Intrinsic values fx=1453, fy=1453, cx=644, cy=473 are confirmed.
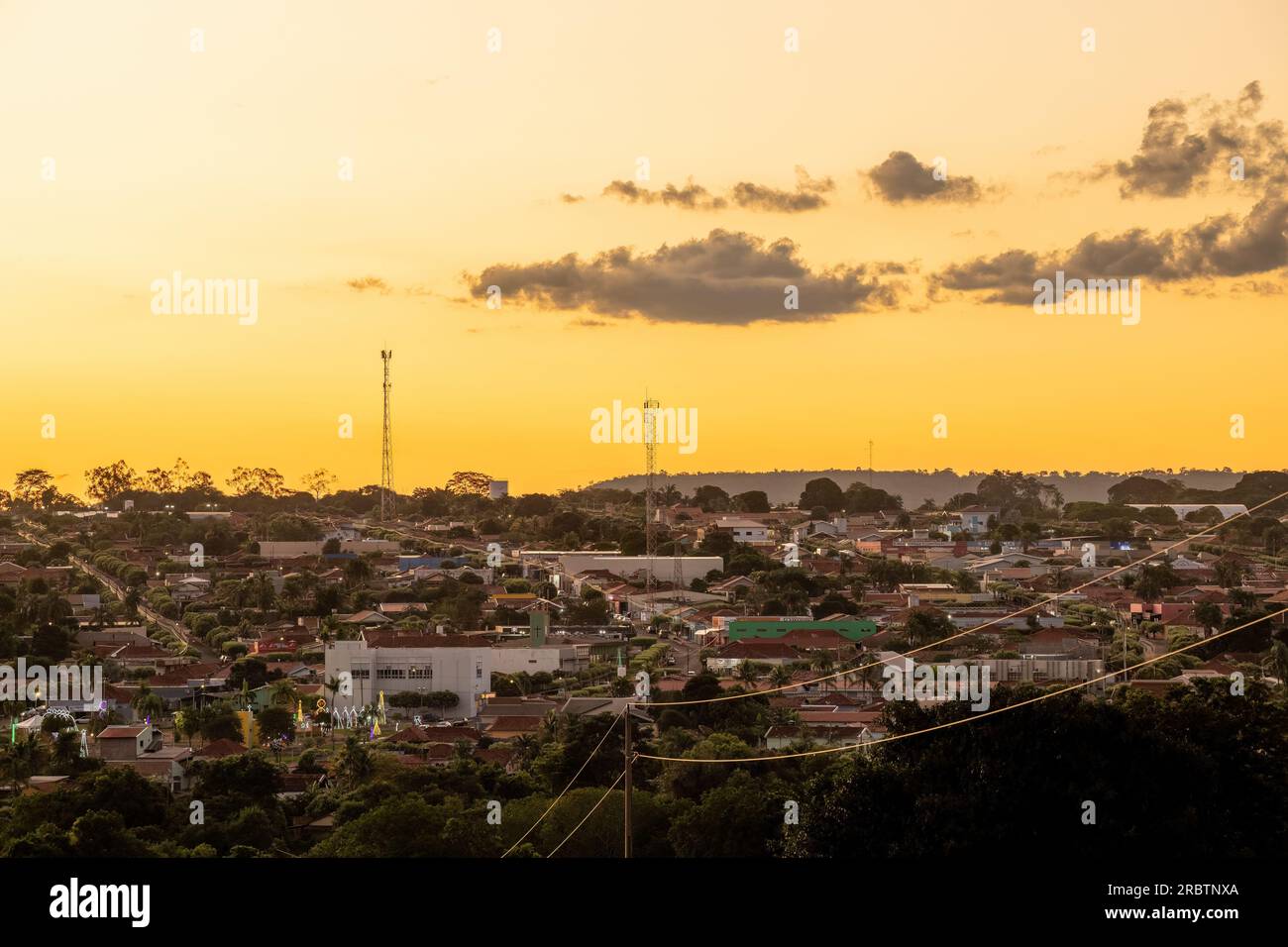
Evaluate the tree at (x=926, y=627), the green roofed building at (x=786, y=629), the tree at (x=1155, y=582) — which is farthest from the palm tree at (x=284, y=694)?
the tree at (x=1155, y=582)

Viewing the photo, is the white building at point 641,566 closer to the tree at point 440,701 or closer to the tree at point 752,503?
the tree at point 440,701

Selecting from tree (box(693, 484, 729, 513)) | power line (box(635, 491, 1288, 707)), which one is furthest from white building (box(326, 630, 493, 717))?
tree (box(693, 484, 729, 513))

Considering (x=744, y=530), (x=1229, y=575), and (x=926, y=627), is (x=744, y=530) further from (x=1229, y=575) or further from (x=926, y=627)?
(x=926, y=627)

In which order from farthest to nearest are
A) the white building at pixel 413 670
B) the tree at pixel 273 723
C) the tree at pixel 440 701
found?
the white building at pixel 413 670, the tree at pixel 440 701, the tree at pixel 273 723

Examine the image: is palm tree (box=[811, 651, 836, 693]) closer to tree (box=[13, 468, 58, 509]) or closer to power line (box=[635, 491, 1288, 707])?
power line (box=[635, 491, 1288, 707])
